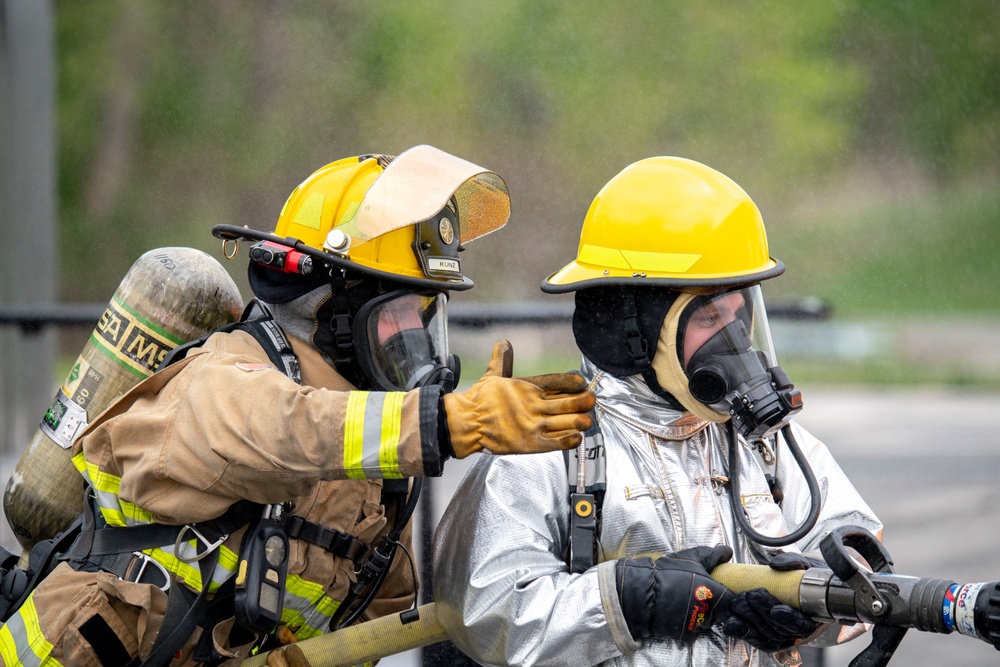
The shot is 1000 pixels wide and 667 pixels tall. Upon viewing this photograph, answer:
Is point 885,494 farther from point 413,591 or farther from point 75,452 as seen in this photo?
point 75,452

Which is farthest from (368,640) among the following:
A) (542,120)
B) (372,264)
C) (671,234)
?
(542,120)

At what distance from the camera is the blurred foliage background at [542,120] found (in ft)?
51.1

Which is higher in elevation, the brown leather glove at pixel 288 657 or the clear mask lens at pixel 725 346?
the clear mask lens at pixel 725 346

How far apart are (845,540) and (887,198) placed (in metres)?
16.8

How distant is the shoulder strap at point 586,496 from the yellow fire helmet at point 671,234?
0.35 meters

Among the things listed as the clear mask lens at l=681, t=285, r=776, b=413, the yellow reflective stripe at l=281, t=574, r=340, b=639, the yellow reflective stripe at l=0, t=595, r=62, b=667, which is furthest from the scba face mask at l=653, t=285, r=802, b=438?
the yellow reflective stripe at l=0, t=595, r=62, b=667

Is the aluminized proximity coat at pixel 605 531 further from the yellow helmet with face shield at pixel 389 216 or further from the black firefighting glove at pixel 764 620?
the yellow helmet with face shield at pixel 389 216

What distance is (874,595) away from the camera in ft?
6.27

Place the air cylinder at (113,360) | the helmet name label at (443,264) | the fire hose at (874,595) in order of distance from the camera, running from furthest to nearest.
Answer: the air cylinder at (113,360), the helmet name label at (443,264), the fire hose at (874,595)

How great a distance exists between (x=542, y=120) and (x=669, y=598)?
14.3 metres

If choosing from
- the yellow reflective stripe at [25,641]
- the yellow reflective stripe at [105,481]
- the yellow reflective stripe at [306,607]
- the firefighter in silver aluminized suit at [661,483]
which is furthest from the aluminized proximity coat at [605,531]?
the yellow reflective stripe at [25,641]

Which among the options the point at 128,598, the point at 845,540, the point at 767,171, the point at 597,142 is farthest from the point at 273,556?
the point at 767,171

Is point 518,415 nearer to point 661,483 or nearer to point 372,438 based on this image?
point 372,438

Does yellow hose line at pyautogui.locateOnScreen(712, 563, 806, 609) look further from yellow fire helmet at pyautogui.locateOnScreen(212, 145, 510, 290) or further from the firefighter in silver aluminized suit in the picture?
yellow fire helmet at pyautogui.locateOnScreen(212, 145, 510, 290)
